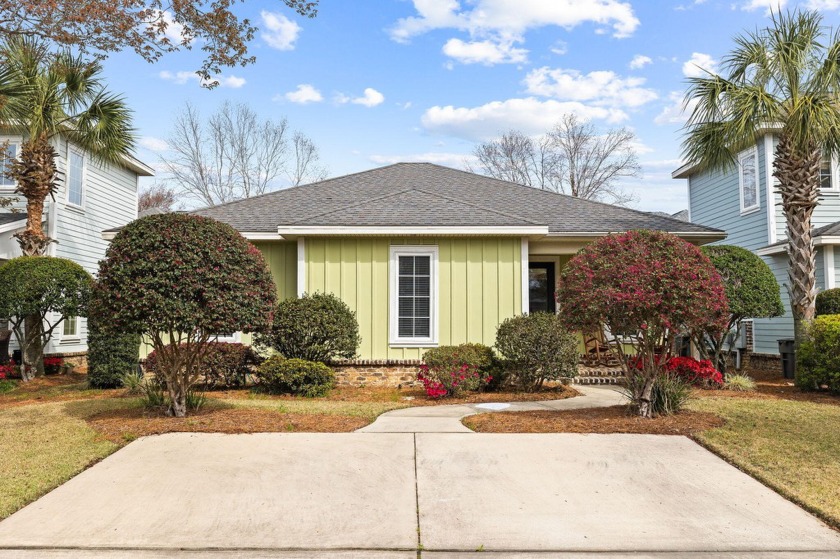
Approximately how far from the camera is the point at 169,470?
Answer: 4961 mm

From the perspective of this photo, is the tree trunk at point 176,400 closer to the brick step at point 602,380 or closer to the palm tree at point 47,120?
the palm tree at point 47,120

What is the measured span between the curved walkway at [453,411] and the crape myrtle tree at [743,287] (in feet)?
9.17

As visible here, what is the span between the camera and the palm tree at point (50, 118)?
11500mm

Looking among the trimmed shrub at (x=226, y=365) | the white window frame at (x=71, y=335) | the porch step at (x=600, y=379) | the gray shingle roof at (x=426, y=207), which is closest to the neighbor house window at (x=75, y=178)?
the white window frame at (x=71, y=335)

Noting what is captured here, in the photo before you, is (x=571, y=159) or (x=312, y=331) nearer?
(x=312, y=331)

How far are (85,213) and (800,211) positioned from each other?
56.0ft

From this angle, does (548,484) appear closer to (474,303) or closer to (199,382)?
(474,303)

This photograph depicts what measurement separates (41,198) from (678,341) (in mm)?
14316

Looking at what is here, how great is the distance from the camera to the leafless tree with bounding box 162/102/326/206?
29266 mm

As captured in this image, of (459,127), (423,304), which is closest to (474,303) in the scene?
(423,304)

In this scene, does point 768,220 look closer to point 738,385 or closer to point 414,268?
point 738,385

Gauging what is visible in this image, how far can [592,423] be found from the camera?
6672 mm

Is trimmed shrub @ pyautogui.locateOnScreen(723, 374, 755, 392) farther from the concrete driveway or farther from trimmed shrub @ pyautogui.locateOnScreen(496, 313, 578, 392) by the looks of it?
the concrete driveway

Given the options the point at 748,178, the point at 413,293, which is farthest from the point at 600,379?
the point at 748,178
